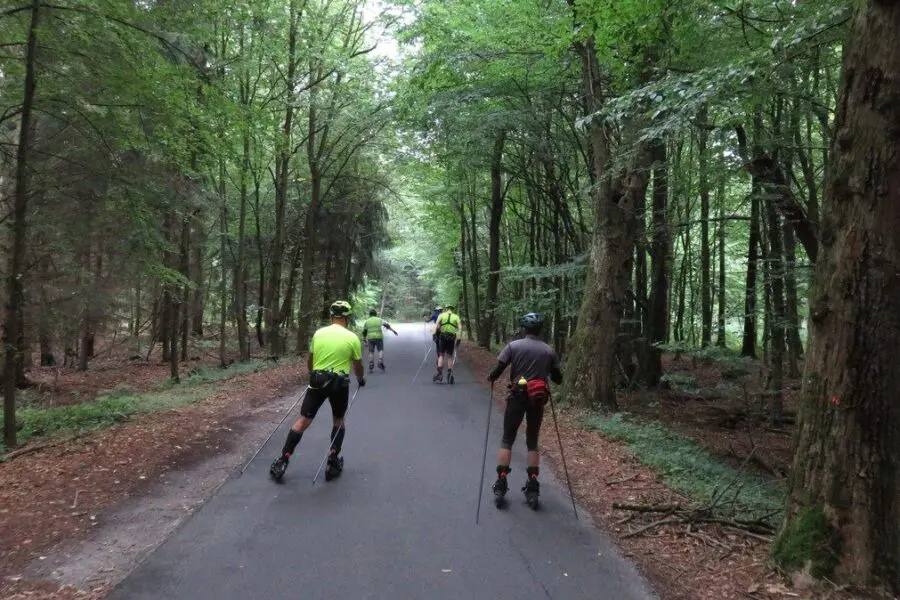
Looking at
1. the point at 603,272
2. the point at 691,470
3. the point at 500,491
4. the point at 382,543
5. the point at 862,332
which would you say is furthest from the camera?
the point at 603,272

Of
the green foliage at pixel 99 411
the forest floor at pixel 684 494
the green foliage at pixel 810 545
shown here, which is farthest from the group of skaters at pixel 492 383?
the green foliage at pixel 99 411

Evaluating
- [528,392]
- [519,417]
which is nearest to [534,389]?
[528,392]

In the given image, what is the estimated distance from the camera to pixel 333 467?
6371 mm

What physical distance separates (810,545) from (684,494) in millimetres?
2168

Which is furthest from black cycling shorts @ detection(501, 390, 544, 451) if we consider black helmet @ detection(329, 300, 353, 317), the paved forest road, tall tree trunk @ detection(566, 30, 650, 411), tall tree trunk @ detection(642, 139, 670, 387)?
tall tree trunk @ detection(642, 139, 670, 387)

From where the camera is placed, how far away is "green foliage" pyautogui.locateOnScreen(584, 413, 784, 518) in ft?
18.4

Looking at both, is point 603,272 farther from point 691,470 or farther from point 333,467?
point 333,467

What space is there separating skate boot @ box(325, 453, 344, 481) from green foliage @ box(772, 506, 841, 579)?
4321 millimetres

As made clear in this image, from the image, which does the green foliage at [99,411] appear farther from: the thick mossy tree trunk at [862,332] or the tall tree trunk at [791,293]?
the tall tree trunk at [791,293]

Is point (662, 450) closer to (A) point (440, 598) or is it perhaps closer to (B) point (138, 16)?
(A) point (440, 598)

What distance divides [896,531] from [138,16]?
9996mm

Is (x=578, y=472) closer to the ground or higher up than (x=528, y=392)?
closer to the ground

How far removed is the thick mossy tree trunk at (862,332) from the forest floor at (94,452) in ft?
16.5

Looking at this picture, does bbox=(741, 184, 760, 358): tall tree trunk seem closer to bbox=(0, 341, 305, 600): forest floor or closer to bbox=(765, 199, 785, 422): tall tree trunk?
bbox=(765, 199, 785, 422): tall tree trunk
